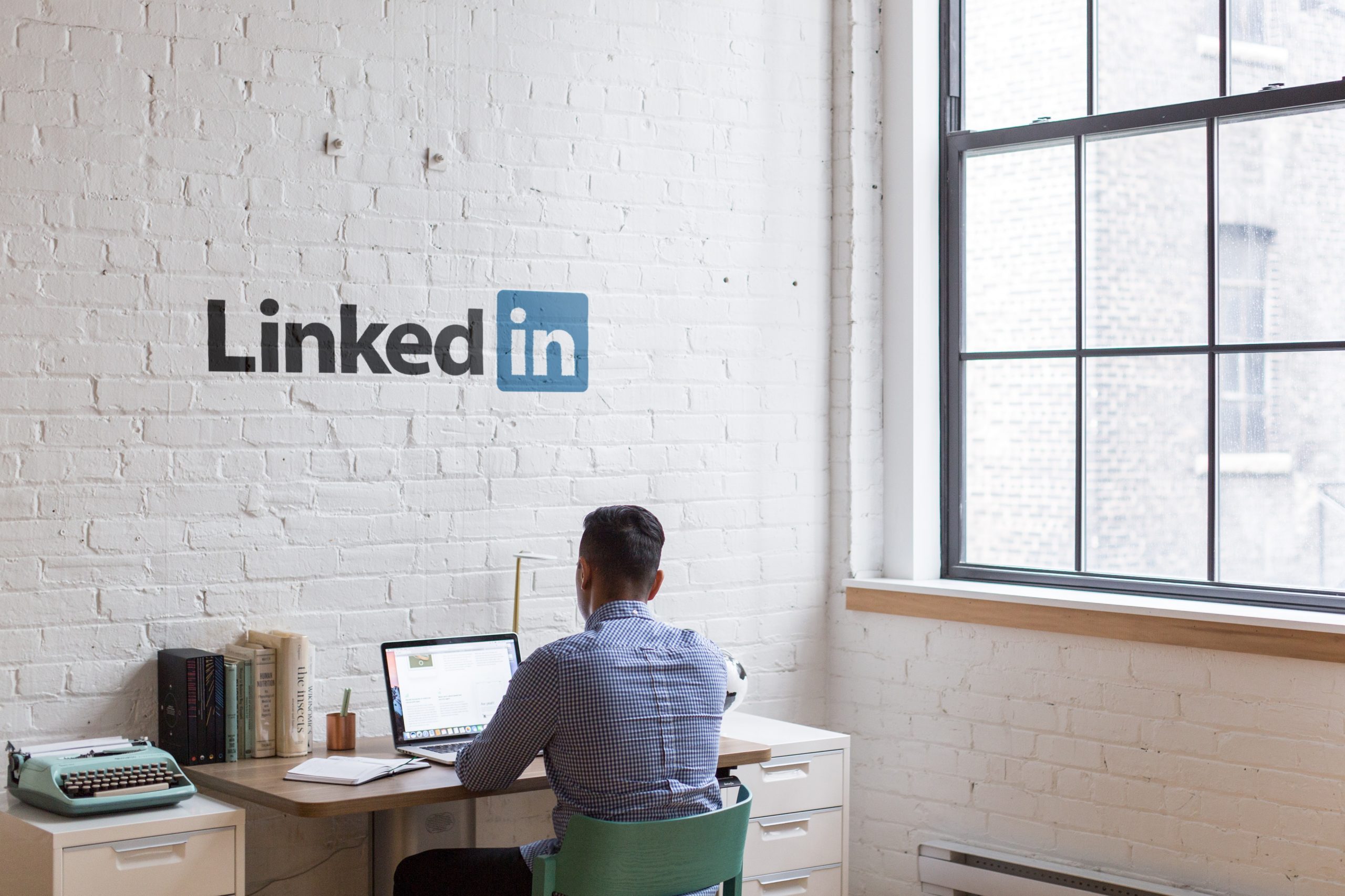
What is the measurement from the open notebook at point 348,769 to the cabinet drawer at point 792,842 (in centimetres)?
96

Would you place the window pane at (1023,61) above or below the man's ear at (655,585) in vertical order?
above

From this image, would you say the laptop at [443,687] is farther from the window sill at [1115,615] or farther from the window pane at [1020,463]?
the window pane at [1020,463]

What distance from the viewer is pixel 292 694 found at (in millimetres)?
3064

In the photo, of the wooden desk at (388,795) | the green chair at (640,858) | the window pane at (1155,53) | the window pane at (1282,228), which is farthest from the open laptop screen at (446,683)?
the window pane at (1155,53)

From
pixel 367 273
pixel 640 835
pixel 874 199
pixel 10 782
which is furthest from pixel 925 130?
pixel 10 782

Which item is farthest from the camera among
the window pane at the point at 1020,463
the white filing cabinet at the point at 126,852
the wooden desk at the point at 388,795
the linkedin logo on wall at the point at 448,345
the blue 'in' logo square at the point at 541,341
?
the window pane at the point at 1020,463

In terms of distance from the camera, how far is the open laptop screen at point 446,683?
316cm

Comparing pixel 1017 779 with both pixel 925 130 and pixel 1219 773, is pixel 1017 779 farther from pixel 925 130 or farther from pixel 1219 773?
pixel 925 130

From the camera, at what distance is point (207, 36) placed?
314cm

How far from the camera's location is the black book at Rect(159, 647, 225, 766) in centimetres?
296

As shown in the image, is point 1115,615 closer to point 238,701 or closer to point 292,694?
point 292,694

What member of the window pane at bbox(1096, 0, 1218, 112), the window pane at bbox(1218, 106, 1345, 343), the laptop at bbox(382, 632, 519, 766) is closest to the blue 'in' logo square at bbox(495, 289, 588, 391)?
the laptop at bbox(382, 632, 519, 766)

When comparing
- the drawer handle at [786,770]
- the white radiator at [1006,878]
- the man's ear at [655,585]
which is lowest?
the white radiator at [1006,878]

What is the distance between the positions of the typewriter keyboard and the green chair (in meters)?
0.77
